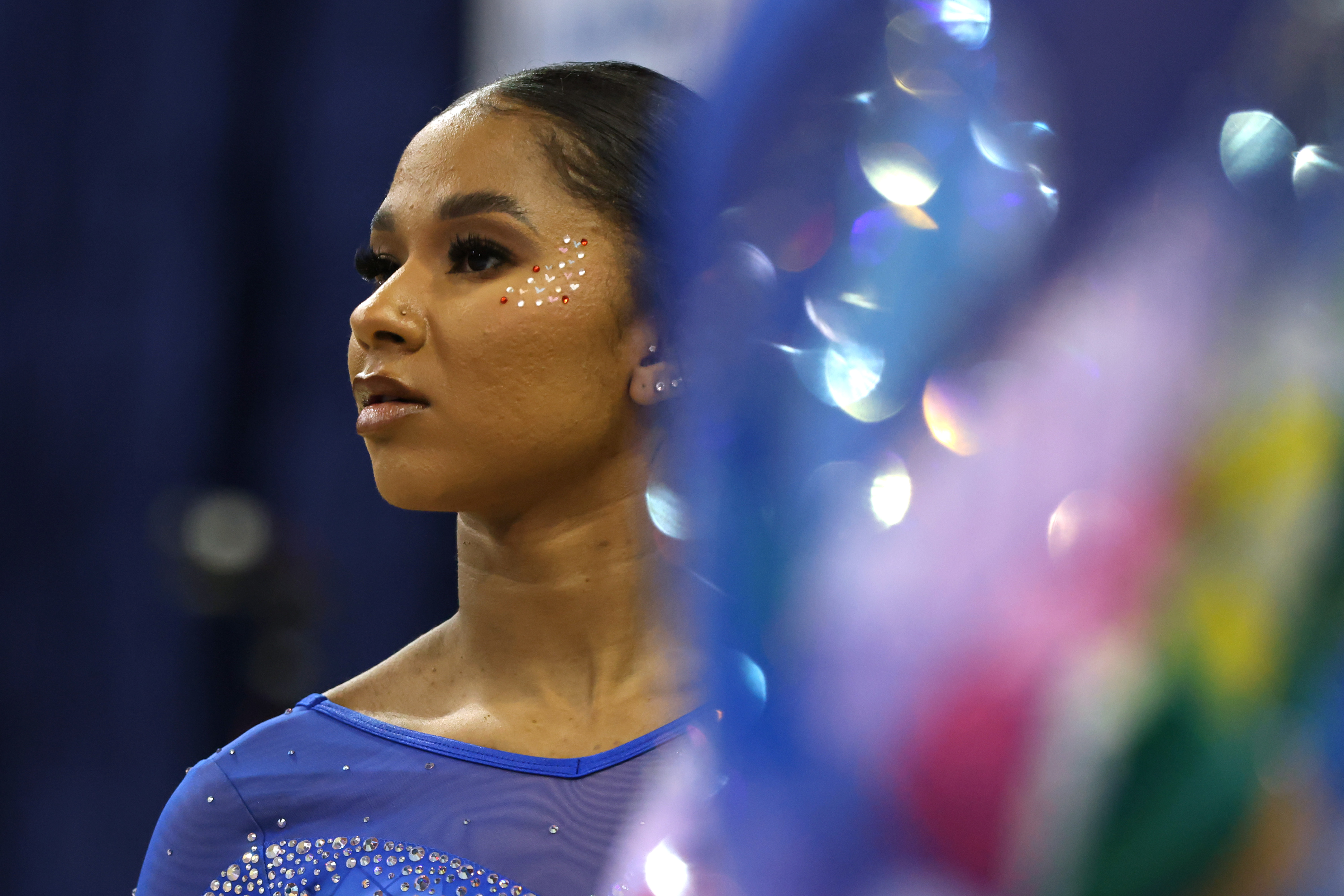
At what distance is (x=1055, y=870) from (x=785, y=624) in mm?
89

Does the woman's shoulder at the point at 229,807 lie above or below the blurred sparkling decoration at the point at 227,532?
above

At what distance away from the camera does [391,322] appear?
78 centimetres

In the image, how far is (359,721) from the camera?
84 cm

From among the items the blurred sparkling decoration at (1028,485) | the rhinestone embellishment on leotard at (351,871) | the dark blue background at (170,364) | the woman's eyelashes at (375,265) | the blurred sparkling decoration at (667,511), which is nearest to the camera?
the blurred sparkling decoration at (1028,485)

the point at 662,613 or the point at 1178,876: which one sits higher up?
the point at 1178,876

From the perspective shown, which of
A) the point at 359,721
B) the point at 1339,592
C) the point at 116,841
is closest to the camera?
the point at 1339,592

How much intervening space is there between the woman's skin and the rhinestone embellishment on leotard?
0.27 ft

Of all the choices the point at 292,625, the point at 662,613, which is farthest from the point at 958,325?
the point at 292,625

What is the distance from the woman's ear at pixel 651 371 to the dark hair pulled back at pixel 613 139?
0.01m

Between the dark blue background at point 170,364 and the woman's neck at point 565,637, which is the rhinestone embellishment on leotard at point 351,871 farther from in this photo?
the dark blue background at point 170,364

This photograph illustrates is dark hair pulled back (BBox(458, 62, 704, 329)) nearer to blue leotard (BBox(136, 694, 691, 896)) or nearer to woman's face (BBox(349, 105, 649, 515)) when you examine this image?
woman's face (BBox(349, 105, 649, 515))

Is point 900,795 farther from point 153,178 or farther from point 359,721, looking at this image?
point 153,178

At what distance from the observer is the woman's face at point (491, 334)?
2.52ft

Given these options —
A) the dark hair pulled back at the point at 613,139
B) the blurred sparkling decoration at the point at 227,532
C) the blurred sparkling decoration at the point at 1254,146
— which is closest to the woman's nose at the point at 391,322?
the dark hair pulled back at the point at 613,139
